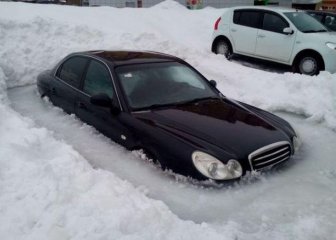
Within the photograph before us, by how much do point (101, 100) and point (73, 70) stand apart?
1540mm

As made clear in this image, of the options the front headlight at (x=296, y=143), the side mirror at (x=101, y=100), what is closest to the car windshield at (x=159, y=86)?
the side mirror at (x=101, y=100)

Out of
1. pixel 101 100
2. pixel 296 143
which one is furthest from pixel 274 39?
pixel 101 100

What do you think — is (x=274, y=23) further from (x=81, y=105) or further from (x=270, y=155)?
(x=270, y=155)

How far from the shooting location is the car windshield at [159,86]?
498 cm

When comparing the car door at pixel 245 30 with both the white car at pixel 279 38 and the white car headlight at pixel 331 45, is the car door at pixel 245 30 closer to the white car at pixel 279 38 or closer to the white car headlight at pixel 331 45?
the white car at pixel 279 38

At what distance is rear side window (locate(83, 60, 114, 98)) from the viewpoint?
521 cm

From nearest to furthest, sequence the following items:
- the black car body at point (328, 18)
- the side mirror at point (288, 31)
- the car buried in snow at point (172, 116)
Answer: the car buried in snow at point (172, 116), the side mirror at point (288, 31), the black car body at point (328, 18)

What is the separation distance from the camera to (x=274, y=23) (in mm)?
10445

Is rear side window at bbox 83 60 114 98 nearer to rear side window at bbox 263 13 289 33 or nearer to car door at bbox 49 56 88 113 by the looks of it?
car door at bbox 49 56 88 113

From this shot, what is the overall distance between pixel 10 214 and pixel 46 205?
12.5 inches

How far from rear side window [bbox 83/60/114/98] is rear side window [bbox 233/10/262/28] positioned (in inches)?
257

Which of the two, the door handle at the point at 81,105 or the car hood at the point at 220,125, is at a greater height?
the car hood at the point at 220,125

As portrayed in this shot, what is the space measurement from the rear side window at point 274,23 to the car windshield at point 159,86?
5.54 m

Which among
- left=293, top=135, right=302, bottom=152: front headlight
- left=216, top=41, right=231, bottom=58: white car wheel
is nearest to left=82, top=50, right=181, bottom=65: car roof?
left=293, top=135, right=302, bottom=152: front headlight
